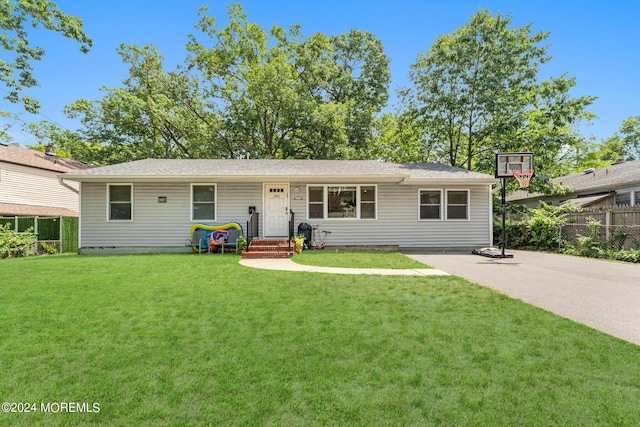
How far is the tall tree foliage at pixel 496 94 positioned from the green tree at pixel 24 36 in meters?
18.2

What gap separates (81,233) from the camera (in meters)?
10.6

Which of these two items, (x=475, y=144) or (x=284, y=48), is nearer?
(x=475, y=144)

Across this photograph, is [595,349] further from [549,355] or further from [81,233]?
[81,233]

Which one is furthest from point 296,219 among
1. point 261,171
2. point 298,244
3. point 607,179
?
point 607,179

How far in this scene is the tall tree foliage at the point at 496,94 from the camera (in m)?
16.3

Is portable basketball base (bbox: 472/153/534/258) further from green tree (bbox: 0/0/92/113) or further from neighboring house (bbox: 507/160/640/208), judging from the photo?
green tree (bbox: 0/0/92/113)

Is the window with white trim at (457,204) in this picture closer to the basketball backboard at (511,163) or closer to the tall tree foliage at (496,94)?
the basketball backboard at (511,163)

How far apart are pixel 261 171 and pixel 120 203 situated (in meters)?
4.97

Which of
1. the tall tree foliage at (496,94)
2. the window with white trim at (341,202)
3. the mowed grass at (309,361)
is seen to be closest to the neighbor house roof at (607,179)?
the tall tree foliage at (496,94)

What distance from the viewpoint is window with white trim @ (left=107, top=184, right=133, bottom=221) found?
10805 mm

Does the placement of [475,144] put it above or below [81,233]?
above

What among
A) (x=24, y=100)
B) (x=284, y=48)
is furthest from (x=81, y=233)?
(x=284, y=48)

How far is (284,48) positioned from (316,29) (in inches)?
102

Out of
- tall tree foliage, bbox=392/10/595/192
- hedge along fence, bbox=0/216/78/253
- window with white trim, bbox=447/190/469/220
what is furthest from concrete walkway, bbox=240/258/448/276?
tall tree foliage, bbox=392/10/595/192
